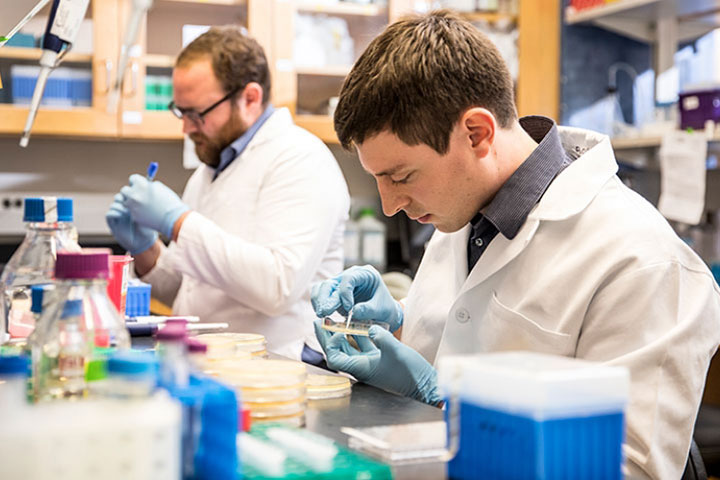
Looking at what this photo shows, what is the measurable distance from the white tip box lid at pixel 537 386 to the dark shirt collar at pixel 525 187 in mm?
606

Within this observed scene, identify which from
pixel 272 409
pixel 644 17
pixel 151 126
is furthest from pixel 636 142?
pixel 272 409

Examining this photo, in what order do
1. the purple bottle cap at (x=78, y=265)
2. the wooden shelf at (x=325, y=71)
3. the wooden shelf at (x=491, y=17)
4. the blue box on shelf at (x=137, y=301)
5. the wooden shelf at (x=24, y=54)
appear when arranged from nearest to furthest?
the purple bottle cap at (x=78, y=265) < the blue box on shelf at (x=137, y=301) < the wooden shelf at (x=24, y=54) < the wooden shelf at (x=325, y=71) < the wooden shelf at (x=491, y=17)

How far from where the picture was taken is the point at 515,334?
4.11 ft

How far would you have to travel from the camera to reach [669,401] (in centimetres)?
112

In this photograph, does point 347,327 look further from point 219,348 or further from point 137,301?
point 137,301

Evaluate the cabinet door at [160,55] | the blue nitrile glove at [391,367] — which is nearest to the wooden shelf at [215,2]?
the cabinet door at [160,55]

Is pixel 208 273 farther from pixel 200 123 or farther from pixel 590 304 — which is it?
pixel 590 304

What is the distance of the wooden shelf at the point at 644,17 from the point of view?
3031 millimetres

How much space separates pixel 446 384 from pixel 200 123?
1.84 m

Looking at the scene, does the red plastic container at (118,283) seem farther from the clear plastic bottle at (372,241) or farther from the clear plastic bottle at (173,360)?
the clear plastic bottle at (372,241)

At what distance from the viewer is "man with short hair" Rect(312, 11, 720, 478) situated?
3.73 feet

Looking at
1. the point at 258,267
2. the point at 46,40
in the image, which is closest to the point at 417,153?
the point at 46,40

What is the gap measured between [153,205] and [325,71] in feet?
4.91

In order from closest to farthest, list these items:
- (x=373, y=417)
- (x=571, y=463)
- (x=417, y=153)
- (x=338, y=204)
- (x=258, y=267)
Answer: (x=571, y=463) → (x=373, y=417) → (x=417, y=153) → (x=258, y=267) → (x=338, y=204)
